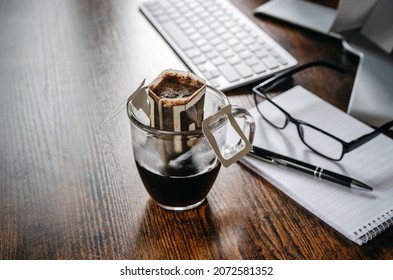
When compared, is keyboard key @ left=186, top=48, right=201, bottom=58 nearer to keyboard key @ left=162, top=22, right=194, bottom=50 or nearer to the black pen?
keyboard key @ left=162, top=22, right=194, bottom=50

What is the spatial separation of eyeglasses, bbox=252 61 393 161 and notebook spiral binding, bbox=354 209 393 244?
11 cm

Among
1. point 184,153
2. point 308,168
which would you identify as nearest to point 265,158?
point 308,168

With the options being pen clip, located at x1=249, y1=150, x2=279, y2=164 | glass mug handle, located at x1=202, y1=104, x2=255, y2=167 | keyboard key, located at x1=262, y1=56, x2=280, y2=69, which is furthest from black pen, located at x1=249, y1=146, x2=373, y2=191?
keyboard key, located at x1=262, y1=56, x2=280, y2=69

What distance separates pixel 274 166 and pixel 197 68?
0.25 meters

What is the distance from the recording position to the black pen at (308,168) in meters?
0.60

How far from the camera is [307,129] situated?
701 millimetres

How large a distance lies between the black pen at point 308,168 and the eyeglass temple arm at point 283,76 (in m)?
0.14

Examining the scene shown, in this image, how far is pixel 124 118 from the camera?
729 millimetres

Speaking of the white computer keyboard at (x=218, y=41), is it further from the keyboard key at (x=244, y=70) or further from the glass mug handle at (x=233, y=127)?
the glass mug handle at (x=233, y=127)

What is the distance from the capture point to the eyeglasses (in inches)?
25.4

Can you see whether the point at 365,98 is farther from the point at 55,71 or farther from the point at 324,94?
the point at 55,71

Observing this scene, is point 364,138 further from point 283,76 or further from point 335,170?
point 283,76

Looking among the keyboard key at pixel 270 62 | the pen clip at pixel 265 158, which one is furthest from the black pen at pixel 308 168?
the keyboard key at pixel 270 62

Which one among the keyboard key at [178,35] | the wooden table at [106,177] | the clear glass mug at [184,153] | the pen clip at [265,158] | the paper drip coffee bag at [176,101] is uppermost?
the paper drip coffee bag at [176,101]
